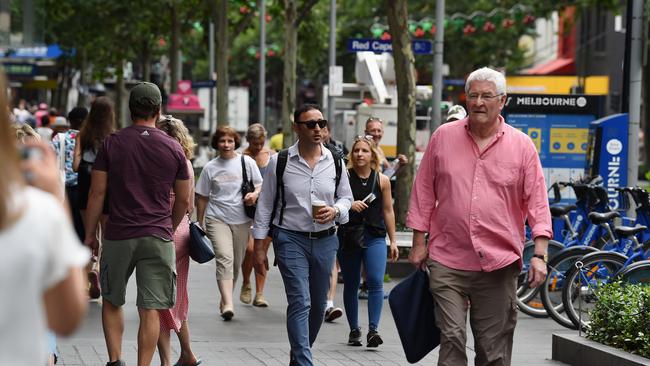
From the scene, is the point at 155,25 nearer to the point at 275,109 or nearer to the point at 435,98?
the point at 435,98

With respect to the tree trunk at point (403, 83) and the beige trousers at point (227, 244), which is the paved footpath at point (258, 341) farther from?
the tree trunk at point (403, 83)

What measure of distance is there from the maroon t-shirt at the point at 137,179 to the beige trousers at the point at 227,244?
164 inches

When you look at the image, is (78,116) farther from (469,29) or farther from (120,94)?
(120,94)

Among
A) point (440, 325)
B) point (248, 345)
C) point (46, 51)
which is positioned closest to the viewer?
point (440, 325)

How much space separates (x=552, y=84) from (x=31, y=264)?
168 ft

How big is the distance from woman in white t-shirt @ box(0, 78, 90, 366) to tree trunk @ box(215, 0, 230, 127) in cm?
3253

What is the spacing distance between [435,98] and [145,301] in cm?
1148

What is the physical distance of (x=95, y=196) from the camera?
→ 8.03m

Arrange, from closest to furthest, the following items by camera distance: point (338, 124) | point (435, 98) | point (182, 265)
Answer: point (182, 265) < point (435, 98) < point (338, 124)

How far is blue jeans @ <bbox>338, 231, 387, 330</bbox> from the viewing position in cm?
1086

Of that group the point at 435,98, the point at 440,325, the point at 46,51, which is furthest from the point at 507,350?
the point at 46,51

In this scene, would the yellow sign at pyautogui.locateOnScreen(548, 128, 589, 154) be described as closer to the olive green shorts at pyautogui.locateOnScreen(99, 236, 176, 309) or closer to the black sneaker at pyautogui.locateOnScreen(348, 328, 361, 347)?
the black sneaker at pyautogui.locateOnScreen(348, 328, 361, 347)

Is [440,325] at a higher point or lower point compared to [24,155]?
lower

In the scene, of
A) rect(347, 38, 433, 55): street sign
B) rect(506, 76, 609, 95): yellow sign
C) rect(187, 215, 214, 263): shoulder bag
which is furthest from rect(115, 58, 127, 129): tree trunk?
rect(187, 215, 214, 263): shoulder bag
